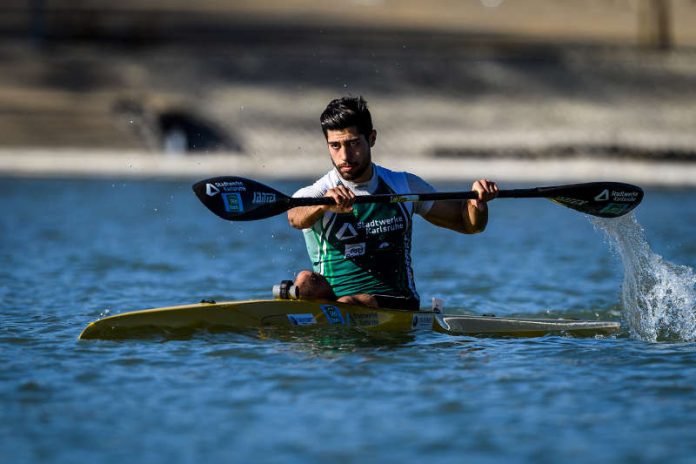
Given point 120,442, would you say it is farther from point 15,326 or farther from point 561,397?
point 15,326

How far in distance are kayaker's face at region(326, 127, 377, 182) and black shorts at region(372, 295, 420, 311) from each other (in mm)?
959

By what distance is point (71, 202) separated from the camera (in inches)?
902

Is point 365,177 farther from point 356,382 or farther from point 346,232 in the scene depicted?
point 356,382

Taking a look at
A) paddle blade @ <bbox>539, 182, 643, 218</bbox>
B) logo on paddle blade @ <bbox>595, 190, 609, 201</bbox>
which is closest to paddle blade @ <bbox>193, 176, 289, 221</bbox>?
paddle blade @ <bbox>539, 182, 643, 218</bbox>

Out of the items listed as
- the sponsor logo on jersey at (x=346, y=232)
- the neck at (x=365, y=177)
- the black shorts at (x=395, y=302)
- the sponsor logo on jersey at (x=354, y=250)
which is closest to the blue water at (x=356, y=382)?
the black shorts at (x=395, y=302)

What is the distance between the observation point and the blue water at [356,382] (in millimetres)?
5758

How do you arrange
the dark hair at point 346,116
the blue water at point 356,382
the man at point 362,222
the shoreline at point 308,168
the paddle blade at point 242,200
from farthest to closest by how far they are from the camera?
the shoreline at point 308,168, the paddle blade at point 242,200, the man at point 362,222, the dark hair at point 346,116, the blue water at point 356,382

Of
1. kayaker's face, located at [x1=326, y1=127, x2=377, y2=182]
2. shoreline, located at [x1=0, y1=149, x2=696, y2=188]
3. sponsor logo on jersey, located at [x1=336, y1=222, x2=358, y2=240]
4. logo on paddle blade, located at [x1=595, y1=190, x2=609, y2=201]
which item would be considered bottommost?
sponsor logo on jersey, located at [x1=336, y1=222, x2=358, y2=240]

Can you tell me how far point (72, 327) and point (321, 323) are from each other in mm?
2077

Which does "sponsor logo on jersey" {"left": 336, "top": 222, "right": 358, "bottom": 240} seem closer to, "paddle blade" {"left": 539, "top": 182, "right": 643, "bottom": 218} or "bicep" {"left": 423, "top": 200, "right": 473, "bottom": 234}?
"bicep" {"left": 423, "top": 200, "right": 473, "bottom": 234}

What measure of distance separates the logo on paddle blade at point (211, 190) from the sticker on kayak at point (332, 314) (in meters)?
1.10

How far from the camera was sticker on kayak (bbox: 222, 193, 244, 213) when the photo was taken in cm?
827

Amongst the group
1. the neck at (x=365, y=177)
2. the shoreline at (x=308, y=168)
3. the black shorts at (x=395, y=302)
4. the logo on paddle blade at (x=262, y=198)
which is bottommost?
the black shorts at (x=395, y=302)

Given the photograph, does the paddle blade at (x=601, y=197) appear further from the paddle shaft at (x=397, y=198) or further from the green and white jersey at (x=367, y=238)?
the green and white jersey at (x=367, y=238)
